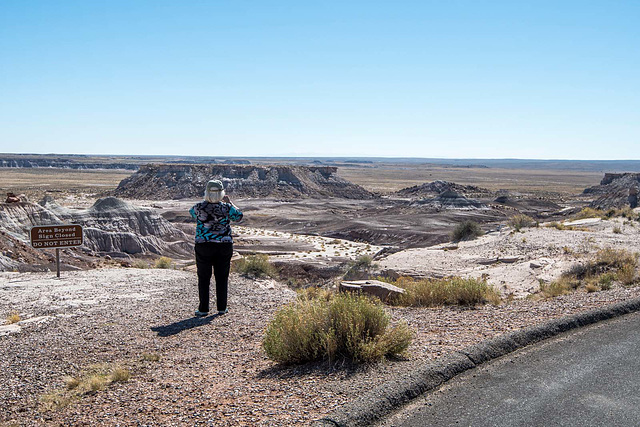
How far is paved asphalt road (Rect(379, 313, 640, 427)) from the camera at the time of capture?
15.7 feet

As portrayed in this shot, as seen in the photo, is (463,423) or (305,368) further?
(305,368)

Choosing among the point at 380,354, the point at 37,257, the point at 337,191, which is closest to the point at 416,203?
the point at 337,191

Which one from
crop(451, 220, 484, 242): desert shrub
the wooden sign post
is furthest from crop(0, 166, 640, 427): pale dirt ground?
crop(451, 220, 484, 242): desert shrub

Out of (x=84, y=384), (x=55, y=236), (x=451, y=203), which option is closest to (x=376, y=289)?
(x=84, y=384)

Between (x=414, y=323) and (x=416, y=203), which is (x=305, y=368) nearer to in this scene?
(x=414, y=323)

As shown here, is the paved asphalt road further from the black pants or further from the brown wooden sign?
the brown wooden sign

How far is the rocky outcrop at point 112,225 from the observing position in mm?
30938

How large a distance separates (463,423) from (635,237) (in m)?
21.0

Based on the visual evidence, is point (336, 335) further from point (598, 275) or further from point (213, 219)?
point (598, 275)

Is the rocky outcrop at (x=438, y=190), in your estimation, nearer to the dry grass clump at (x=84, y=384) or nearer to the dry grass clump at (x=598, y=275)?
the dry grass clump at (x=598, y=275)

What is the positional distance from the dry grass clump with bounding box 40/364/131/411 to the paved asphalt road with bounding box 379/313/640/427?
308 centimetres

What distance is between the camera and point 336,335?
6391 mm

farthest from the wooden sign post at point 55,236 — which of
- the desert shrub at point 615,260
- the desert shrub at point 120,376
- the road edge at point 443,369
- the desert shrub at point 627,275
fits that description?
the desert shrub at point 615,260

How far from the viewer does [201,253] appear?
908cm
